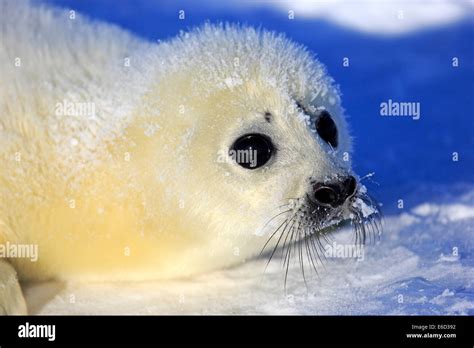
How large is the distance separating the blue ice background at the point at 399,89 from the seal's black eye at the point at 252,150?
0.81 meters

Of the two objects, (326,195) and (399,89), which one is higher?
(399,89)

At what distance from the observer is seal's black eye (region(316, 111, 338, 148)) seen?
9.07 ft

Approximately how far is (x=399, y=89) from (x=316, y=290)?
A: 5.61ft

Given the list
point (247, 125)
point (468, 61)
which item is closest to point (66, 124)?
point (247, 125)

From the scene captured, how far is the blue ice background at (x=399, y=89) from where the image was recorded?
3281 mm

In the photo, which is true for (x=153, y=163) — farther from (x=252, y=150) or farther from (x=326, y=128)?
(x=326, y=128)

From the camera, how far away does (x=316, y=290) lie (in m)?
2.72

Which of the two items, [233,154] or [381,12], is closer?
[233,154]

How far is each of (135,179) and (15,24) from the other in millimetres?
A: 899

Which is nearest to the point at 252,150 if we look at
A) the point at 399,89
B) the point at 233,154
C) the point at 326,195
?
the point at 233,154

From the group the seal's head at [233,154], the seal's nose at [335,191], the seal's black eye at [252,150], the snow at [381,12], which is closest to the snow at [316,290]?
the seal's head at [233,154]
